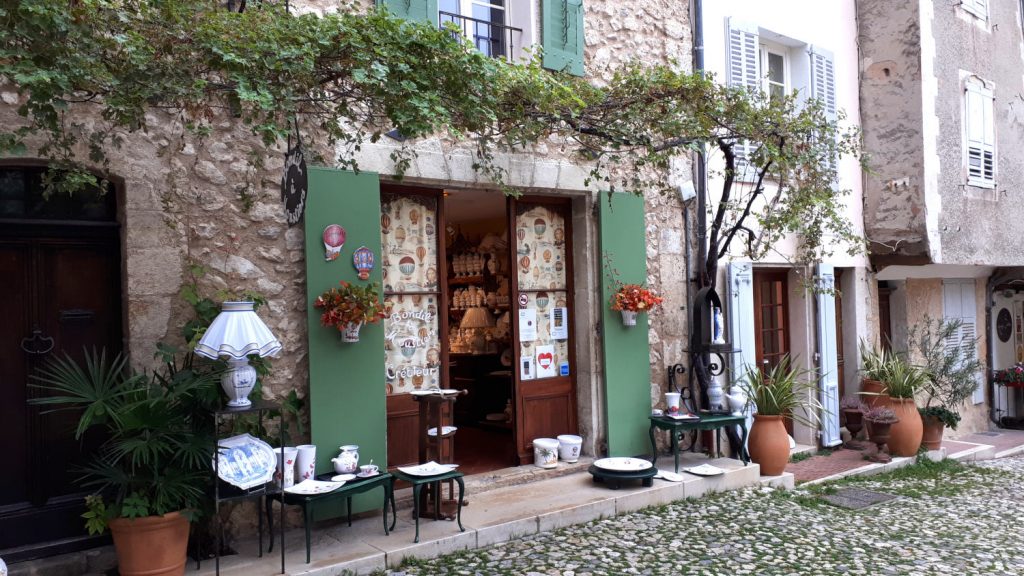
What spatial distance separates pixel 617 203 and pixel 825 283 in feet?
9.63

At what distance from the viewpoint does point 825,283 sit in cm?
787

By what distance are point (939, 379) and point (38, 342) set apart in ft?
29.4

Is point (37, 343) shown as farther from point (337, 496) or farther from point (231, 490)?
point (337, 496)

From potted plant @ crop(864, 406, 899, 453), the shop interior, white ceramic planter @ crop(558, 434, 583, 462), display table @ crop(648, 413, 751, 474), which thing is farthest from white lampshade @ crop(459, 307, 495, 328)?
potted plant @ crop(864, 406, 899, 453)

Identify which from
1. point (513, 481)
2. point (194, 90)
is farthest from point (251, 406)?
point (513, 481)

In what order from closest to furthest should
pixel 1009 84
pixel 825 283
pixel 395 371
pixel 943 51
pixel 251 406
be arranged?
pixel 251 406, pixel 395 371, pixel 825 283, pixel 943 51, pixel 1009 84

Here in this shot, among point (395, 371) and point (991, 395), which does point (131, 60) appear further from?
point (991, 395)

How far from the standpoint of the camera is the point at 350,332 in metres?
4.83

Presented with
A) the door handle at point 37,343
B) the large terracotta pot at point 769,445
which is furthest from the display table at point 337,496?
the large terracotta pot at point 769,445

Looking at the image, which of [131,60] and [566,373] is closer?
[131,60]

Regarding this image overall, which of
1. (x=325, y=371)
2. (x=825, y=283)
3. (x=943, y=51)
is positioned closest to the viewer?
(x=325, y=371)

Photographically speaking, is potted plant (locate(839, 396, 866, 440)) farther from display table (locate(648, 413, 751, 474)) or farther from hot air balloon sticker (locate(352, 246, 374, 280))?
hot air balloon sticker (locate(352, 246, 374, 280))

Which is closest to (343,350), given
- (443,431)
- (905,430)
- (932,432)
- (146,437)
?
(443,431)

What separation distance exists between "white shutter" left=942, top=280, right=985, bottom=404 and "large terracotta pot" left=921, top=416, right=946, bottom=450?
234cm
